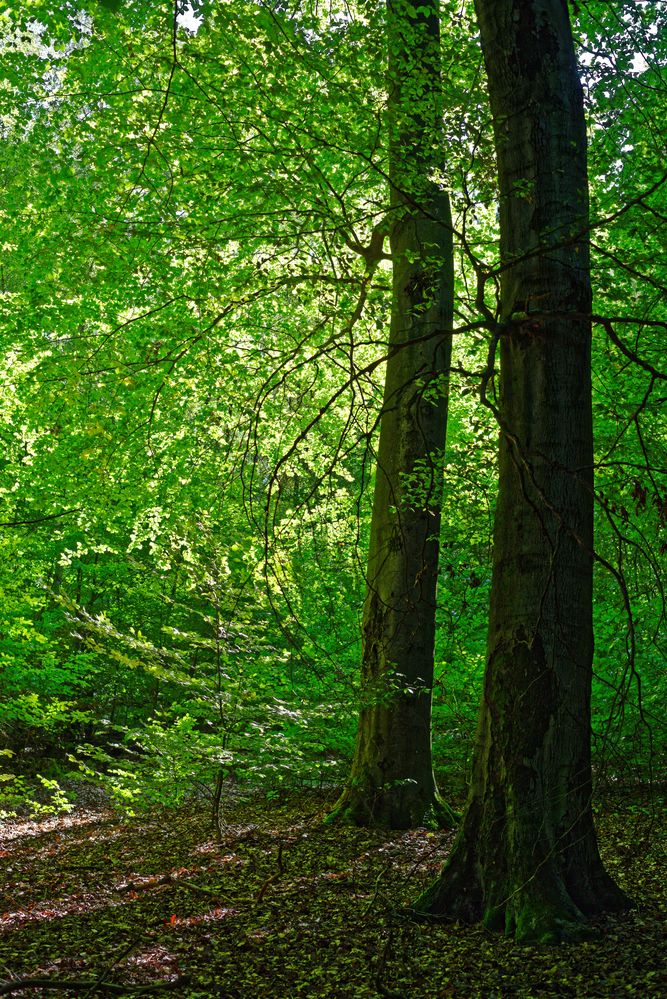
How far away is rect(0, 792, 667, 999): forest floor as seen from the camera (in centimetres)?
342

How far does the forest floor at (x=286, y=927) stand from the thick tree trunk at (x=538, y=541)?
26 cm

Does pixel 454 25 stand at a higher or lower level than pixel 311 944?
higher

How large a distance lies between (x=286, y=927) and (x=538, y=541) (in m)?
2.50

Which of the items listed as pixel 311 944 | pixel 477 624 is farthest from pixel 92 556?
pixel 311 944

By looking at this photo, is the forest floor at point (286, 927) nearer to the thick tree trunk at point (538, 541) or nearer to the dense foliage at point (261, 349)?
the thick tree trunk at point (538, 541)

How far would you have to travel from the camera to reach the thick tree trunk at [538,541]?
379cm

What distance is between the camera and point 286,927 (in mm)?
4426

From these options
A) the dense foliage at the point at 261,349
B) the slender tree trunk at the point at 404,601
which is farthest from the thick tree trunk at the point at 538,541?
the slender tree trunk at the point at 404,601

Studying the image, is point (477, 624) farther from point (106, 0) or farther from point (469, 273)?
point (106, 0)

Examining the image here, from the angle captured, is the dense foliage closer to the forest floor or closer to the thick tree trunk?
the thick tree trunk

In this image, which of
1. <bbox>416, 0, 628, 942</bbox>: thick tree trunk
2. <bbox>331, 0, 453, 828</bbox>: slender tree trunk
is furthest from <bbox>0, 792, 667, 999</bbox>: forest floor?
<bbox>331, 0, 453, 828</bbox>: slender tree trunk

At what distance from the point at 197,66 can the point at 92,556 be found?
11.2m

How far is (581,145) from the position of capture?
13.8 feet

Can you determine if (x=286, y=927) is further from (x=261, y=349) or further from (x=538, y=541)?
(x=261, y=349)
